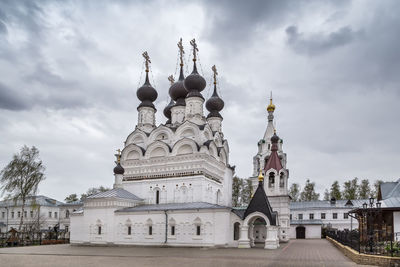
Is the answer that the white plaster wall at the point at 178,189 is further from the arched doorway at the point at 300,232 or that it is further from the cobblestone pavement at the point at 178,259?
the arched doorway at the point at 300,232

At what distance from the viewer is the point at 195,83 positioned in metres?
29.6

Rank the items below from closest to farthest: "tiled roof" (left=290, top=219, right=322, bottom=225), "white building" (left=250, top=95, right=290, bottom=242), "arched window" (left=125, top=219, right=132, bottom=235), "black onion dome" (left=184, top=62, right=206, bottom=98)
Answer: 1. "arched window" (left=125, top=219, right=132, bottom=235)
2. "black onion dome" (left=184, top=62, right=206, bottom=98)
3. "white building" (left=250, top=95, right=290, bottom=242)
4. "tiled roof" (left=290, top=219, right=322, bottom=225)

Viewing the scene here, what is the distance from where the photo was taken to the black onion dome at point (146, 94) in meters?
32.6

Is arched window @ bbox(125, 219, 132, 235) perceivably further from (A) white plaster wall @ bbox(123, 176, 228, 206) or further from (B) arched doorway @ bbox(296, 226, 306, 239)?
(B) arched doorway @ bbox(296, 226, 306, 239)

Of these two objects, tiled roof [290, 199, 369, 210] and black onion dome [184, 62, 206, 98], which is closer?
black onion dome [184, 62, 206, 98]

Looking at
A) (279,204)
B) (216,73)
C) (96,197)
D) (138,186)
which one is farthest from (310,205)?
(96,197)

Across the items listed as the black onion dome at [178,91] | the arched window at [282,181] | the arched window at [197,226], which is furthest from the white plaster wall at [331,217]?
the arched window at [197,226]

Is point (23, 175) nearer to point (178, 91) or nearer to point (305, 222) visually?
point (178, 91)

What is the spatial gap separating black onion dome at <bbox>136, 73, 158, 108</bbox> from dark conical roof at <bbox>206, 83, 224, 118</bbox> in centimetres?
511

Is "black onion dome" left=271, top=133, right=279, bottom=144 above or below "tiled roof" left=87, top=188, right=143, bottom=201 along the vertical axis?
above

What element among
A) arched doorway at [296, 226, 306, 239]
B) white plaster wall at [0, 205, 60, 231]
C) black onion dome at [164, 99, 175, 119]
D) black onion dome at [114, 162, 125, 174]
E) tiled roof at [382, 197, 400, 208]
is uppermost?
black onion dome at [164, 99, 175, 119]

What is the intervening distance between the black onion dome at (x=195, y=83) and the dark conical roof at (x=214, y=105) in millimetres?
3264

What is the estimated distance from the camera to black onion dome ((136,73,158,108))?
32625 mm

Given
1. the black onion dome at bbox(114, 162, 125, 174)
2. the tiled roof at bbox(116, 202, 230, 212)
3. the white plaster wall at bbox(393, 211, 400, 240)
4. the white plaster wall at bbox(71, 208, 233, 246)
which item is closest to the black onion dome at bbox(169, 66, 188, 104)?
the black onion dome at bbox(114, 162, 125, 174)
